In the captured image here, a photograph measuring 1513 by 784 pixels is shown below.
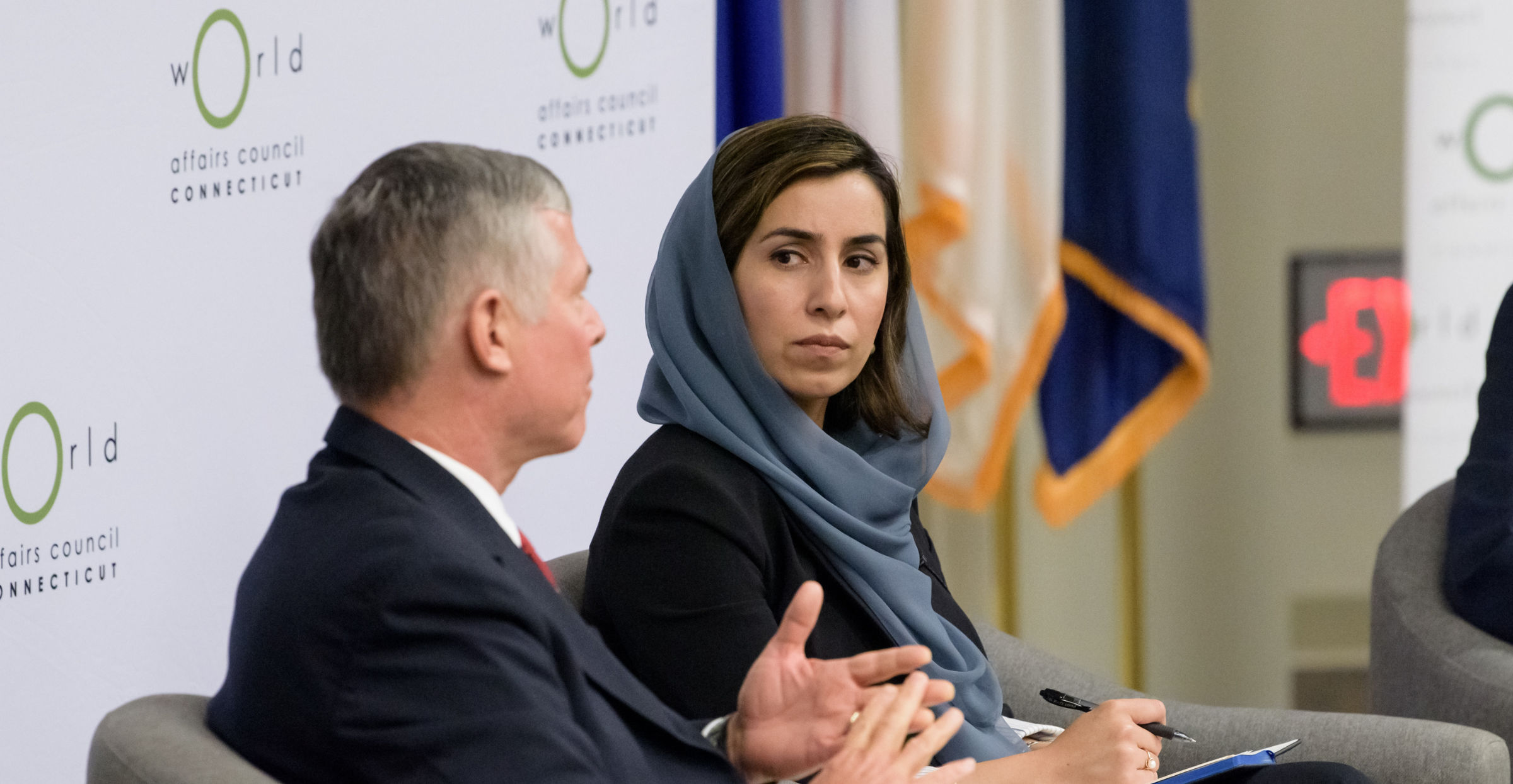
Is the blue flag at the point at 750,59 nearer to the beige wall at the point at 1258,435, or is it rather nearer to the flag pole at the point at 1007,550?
the flag pole at the point at 1007,550

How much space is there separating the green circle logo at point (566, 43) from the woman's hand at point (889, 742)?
5.26ft

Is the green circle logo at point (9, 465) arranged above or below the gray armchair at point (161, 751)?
above

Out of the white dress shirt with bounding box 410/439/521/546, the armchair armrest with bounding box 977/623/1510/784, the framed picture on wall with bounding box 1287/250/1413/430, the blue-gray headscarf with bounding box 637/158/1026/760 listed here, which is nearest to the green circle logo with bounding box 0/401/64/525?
the blue-gray headscarf with bounding box 637/158/1026/760

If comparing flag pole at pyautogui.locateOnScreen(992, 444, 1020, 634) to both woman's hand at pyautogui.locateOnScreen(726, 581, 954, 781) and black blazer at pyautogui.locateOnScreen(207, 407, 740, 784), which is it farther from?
black blazer at pyautogui.locateOnScreen(207, 407, 740, 784)

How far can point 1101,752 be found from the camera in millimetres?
1546

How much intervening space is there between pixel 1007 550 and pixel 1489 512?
5.36ft

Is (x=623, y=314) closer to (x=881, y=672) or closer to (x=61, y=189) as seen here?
(x=61, y=189)

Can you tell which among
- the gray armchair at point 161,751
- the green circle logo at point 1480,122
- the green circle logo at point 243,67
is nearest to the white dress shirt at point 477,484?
the gray armchair at point 161,751

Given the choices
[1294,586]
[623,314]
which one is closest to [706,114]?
[623,314]

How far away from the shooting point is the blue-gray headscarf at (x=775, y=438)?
5.49 ft

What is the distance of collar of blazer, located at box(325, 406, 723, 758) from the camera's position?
1118 millimetres

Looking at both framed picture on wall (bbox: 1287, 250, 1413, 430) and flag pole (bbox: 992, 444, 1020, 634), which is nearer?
flag pole (bbox: 992, 444, 1020, 634)

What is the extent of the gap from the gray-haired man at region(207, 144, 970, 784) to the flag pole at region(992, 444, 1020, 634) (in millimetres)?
2517

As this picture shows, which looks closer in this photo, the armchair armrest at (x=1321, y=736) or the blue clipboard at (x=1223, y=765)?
the blue clipboard at (x=1223, y=765)
